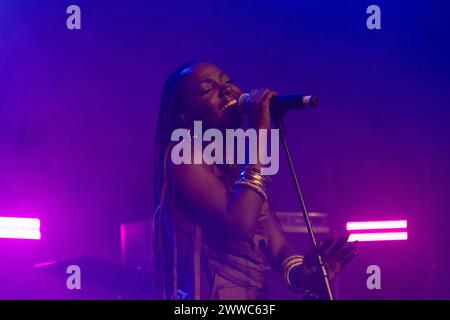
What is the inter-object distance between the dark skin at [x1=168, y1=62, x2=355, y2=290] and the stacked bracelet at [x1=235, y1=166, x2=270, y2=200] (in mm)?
13

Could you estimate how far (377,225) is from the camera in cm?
312

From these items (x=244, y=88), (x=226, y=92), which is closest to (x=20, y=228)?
(x=244, y=88)

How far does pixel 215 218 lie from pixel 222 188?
0.33ft

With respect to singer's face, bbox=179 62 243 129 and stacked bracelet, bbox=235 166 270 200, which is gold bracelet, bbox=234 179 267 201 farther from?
singer's face, bbox=179 62 243 129

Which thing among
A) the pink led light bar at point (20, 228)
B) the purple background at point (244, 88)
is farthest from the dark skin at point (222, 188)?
the pink led light bar at point (20, 228)

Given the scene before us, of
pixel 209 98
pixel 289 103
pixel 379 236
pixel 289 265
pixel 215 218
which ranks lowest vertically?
pixel 289 265

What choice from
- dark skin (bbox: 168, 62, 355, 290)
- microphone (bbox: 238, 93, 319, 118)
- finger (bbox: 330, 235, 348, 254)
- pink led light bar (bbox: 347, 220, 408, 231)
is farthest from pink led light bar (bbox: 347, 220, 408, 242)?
microphone (bbox: 238, 93, 319, 118)

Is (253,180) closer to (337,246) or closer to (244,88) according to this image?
(337,246)

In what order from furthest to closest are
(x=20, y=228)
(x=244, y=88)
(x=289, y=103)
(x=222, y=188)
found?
(x=244, y=88) → (x=20, y=228) → (x=222, y=188) → (x=289, y=103)

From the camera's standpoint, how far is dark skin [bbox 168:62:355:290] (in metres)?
2.02

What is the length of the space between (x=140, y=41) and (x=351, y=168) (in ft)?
3.61

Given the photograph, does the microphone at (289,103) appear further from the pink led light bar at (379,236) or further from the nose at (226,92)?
the pink led light bar at (379,236)
